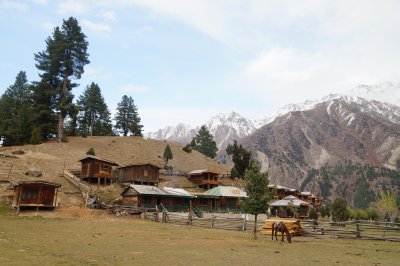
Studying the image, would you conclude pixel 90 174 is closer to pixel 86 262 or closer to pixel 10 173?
pixel 10 173

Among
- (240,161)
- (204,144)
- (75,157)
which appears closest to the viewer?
(75,157)

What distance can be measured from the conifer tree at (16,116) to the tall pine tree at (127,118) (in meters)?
26.8

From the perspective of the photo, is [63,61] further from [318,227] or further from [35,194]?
[318,227]

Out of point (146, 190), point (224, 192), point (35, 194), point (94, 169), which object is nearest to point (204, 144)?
point (224, 192)

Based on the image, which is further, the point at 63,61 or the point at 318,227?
the point at 63,61

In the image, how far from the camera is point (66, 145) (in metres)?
73.0

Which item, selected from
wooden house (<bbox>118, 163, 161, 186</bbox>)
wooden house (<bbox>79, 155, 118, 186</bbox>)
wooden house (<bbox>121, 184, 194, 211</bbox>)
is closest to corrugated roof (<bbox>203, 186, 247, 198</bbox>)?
wooden house (<bbox>121, 184, 194, 211</bbox>)

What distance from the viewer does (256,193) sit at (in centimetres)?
2869

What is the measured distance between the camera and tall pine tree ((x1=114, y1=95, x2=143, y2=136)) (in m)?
104

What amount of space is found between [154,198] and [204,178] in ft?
82.8

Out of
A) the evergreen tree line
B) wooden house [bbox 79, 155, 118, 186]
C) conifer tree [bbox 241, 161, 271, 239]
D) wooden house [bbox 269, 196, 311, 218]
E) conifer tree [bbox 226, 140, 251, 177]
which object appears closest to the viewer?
conifer tree [bbox 241, 161, 271, 239]

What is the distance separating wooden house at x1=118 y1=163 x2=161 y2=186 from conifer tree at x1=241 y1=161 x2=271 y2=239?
35756 millimetres

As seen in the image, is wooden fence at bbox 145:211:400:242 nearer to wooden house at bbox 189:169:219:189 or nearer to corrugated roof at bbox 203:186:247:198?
corrugated roof at bbox 203:186:247:198

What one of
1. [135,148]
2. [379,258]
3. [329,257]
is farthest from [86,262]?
[135,148]
